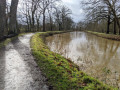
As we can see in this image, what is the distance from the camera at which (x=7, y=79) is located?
2.41 metres

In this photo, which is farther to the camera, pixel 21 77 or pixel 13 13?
pixel 13 13

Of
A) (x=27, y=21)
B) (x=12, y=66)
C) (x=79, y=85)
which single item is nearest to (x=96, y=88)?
(x=79, y=85)

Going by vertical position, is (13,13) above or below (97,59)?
above

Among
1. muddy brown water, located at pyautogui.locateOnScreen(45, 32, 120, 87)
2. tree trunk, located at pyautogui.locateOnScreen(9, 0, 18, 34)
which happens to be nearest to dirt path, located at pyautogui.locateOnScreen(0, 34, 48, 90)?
muddy brown water, located at pyautogui.locateOnScreen(45, 32, 120, 87)

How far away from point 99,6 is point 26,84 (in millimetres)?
17581

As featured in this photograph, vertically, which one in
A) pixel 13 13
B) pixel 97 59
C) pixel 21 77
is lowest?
pixel 97 59

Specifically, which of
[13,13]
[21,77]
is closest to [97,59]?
[21,77]

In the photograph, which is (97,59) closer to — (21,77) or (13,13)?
(21,77)

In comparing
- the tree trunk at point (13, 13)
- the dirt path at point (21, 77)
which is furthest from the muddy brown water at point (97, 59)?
the tree trunk at point (13, 13)

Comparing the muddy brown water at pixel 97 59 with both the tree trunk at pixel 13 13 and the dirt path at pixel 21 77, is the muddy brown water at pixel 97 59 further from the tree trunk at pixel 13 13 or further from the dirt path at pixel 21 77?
the tree trunk at pixel 13 13

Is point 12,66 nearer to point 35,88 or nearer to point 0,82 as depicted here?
point 0,82

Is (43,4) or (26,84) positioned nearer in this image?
(26,84)

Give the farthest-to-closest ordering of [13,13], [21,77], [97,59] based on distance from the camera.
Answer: [13,13] < [97,59] < [21,77]

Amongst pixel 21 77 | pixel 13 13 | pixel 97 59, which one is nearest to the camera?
pixel 21 77
